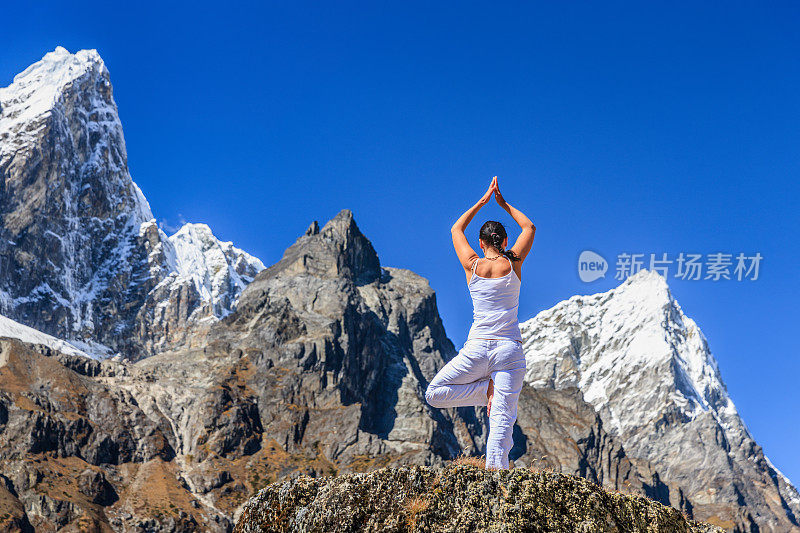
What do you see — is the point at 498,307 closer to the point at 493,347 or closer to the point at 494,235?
the point at 493,347

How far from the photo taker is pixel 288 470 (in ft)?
603

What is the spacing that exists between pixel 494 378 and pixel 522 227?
7.49 ft

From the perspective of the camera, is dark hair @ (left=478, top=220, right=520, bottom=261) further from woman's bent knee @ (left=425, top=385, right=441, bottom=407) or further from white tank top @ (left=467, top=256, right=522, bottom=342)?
woman's bent knee @ (left=425, top=385, right=441, bottom=407)

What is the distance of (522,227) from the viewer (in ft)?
41.4

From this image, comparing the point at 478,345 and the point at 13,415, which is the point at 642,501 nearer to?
the point at 478,345

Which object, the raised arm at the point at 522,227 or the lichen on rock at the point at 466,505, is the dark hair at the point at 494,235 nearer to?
the raised arm at the point at 522,227

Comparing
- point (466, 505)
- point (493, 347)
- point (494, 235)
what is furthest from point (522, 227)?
point (466, 505)

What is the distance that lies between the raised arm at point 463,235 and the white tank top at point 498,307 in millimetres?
386

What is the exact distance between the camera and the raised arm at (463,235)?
12445mm

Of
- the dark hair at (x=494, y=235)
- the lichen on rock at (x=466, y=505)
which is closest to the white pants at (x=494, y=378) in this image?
the lichen on rock at (x=466, y=505)

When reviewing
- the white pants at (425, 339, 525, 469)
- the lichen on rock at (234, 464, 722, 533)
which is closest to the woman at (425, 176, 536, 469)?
the white pants at (425, 339, 525, 469)

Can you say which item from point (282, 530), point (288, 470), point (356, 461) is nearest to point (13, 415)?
point (288, 470)

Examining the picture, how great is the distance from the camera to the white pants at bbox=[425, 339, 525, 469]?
11969 mm

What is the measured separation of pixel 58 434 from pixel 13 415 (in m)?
10.0
